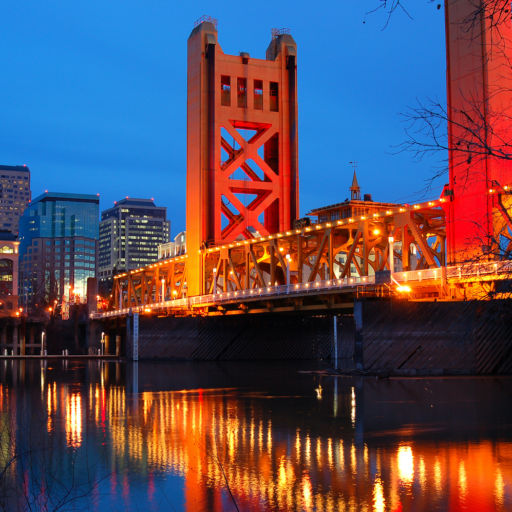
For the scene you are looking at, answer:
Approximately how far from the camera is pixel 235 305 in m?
74.2

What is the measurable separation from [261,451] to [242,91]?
7626 centimetres

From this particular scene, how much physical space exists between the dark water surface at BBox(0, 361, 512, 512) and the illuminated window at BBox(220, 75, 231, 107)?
2309 inches

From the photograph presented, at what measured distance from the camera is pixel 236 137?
8838cm

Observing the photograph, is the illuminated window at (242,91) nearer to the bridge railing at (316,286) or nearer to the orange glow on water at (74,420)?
the bridge railing at (316,286)

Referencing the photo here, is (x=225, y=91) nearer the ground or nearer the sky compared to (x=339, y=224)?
nearer the sky

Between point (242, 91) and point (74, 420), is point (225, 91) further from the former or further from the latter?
point (74, 420)

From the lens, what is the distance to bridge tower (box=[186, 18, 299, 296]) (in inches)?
3415

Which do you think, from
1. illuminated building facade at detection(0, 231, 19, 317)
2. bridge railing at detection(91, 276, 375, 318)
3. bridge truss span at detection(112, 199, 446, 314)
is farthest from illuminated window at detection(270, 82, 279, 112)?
illuminated building facade at detection(0, 231, 19, 317)

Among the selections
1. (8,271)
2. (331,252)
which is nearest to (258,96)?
(331,252)

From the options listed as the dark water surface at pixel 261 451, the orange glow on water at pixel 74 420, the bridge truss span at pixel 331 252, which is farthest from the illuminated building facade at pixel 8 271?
the dark water surface at pixel 261 451

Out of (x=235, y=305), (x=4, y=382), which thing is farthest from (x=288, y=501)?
(x=235, y=305)

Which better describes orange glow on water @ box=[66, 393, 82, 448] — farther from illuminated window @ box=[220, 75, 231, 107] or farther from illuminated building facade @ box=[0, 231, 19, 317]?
illuminated building facade @ box=[0, 231, 19, 317]

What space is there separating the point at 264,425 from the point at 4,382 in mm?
25664

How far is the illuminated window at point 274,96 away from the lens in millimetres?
92750
